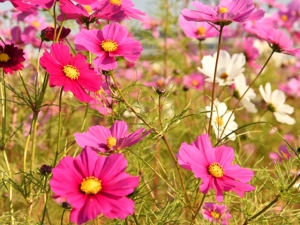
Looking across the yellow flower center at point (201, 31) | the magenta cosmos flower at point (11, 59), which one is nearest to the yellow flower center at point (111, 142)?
the magenta cosmos flower at point (11, 59)

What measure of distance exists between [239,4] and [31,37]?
0.91m

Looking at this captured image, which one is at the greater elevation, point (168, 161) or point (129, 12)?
point (129, 12)

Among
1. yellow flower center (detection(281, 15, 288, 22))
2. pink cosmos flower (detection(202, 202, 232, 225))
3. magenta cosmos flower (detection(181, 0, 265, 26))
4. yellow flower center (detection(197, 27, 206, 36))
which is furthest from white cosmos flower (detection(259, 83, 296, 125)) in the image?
yellow flower center (detection(281, 15, 288, 22))

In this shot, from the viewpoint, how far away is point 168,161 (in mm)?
1753

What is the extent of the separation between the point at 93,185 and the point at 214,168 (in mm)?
185

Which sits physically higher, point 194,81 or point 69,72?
point 194,81

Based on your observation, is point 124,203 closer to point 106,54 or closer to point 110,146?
Answer: point 110,146

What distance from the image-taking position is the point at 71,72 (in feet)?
2.22

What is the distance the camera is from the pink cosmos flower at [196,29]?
1161mm

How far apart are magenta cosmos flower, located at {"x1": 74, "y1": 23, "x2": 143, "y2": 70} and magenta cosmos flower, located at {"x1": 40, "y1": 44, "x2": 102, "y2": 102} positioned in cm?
3

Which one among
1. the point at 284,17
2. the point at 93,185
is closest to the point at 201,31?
the point at 93,185

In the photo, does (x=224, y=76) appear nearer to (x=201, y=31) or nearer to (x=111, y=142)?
(x=201, y=31)

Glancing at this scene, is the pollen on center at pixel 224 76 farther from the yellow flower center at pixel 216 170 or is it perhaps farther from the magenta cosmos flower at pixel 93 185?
the magenta cosmos flower at pixel 93 185

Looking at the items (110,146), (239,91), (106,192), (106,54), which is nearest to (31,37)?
(239,91)
